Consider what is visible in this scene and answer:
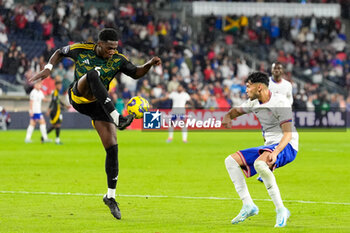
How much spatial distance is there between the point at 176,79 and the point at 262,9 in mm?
14134

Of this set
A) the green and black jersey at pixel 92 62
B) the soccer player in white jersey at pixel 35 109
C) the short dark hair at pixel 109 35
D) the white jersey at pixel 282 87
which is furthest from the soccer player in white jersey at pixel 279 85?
the soccer player in white jersey at pixel 35 109

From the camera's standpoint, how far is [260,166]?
27.3 ft

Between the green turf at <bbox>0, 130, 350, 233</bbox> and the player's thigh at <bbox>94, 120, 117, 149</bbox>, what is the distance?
36.9 inches

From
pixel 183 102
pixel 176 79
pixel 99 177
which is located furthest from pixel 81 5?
pixel 99 177

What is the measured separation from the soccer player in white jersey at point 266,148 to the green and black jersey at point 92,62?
1715 millimetres

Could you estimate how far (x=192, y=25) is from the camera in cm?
4538

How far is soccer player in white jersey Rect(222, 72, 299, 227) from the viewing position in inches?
326

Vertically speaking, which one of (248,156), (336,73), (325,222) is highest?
(248,156)

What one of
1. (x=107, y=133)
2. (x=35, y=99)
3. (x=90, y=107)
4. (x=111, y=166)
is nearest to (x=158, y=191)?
(x=111, y=166)

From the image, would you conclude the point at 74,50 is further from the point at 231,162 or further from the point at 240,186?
the point at 240,186

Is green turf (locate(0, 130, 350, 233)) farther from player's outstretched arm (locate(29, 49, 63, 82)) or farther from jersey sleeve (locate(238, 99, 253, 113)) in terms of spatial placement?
player's outstretched arm (locate(29, 49, 63, 82))

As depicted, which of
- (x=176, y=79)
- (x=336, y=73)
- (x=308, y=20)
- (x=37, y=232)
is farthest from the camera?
(x=308, y=20)

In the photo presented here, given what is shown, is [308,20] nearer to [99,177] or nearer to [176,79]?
[176,79]

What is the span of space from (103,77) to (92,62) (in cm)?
25
